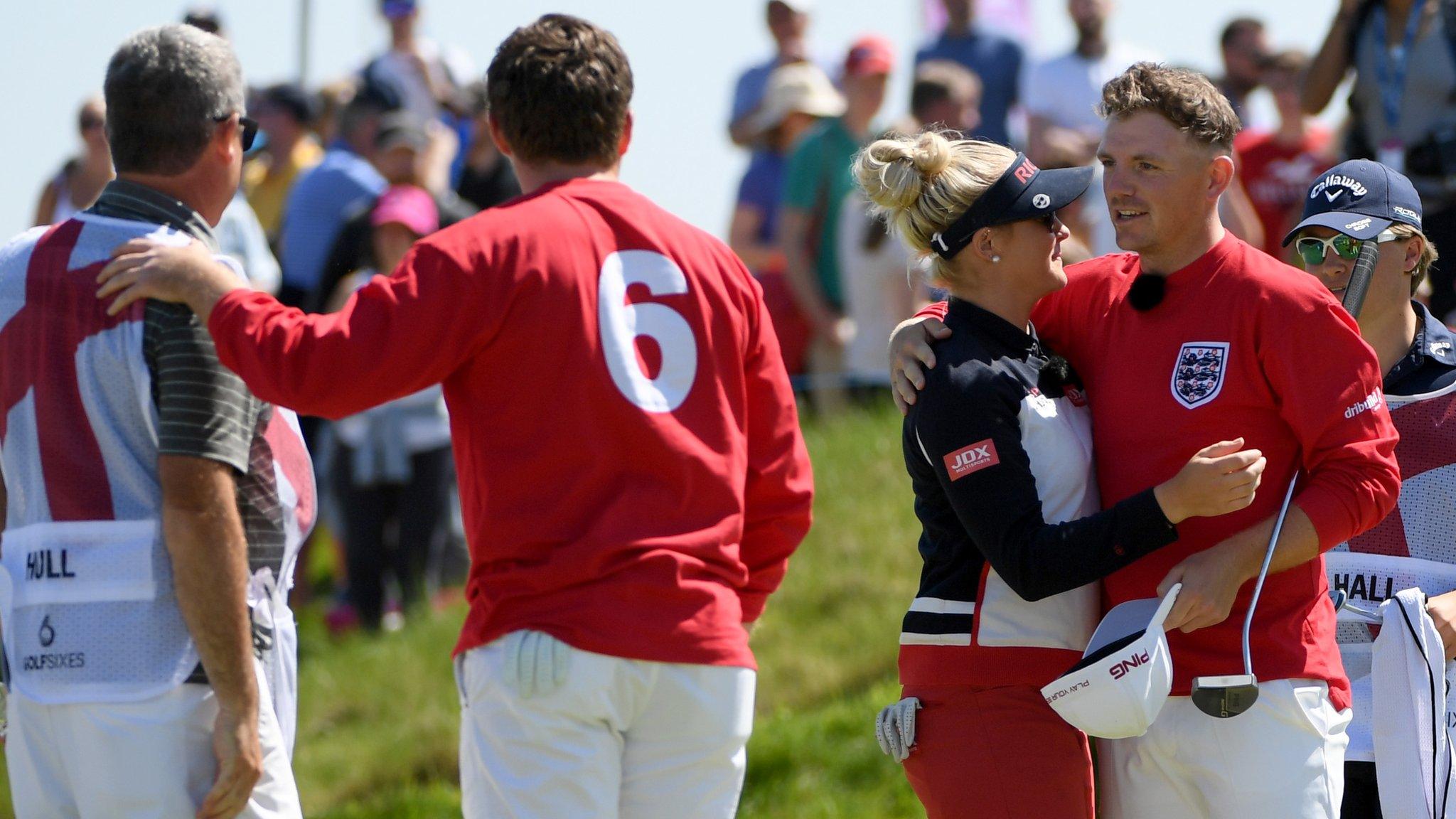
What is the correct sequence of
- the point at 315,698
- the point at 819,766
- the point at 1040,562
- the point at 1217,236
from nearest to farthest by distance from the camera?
the point at 1040,562, the point at 1217,236, the point at 819,766, the point at 315,698

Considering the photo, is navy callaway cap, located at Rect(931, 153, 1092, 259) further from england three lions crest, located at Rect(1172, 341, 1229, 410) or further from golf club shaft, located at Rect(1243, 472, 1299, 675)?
golf club shaft, located at Rect(1243, 472, 1299, 675)

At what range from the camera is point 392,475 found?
8812mm

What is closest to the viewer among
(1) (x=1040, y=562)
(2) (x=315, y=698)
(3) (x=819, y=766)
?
(1) (x=1040, y=562)

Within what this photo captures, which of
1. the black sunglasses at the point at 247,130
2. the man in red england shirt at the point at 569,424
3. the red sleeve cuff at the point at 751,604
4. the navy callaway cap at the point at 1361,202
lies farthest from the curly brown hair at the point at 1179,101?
the black sunglasses at the point at 247,130

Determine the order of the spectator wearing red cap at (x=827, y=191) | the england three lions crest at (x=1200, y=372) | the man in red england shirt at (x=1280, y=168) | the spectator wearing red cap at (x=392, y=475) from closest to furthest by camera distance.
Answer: the england three lions crest at (x=1200, y=372) → the man in red england shirt at (x=1280, y=168) → the spectator wearing red cap at (x=392, y=475) → the spectator wearing red cap at (x=827, y=191)

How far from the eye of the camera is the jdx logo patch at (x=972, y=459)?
3311mm

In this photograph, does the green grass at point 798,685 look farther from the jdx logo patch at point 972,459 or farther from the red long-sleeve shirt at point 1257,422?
the jdx logo patch at point 972,459

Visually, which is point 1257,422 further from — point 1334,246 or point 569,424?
point 569,424

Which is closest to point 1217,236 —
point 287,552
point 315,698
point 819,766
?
point 287,552

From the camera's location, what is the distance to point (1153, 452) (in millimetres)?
3391

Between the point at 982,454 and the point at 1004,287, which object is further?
the point at 1004,287

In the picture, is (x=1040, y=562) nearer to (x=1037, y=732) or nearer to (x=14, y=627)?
(x=1037, y=732)

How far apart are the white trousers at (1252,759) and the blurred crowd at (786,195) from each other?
449cm

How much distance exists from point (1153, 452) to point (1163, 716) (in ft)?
1.71
